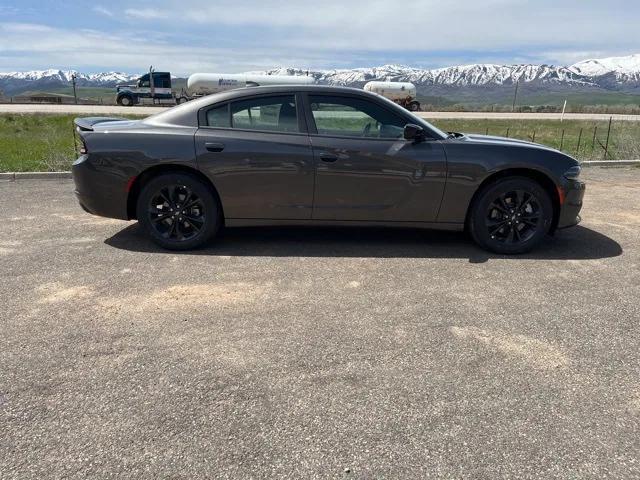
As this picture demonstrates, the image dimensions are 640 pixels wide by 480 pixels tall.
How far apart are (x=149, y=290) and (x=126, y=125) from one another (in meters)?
1.92

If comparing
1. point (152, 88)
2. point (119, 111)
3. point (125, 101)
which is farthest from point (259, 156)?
point (152, 88)

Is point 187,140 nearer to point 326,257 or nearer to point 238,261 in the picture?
point 238,261

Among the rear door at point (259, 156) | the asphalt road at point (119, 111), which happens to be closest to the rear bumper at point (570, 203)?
the rear door at point (259, 156)

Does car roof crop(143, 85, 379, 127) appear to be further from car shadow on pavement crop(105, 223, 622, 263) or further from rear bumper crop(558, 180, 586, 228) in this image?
rear bumper crop(558, 180, 586, 228)

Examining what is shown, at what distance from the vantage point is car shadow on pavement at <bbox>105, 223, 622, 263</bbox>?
186 inches

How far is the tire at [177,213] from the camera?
459cm

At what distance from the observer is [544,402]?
2.48 meters

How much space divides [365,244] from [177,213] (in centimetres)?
191

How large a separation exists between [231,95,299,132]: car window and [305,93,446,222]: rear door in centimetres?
18

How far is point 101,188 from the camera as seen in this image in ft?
15.1

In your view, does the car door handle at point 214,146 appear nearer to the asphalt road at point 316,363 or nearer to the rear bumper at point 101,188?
the rear bumper at point 101,188

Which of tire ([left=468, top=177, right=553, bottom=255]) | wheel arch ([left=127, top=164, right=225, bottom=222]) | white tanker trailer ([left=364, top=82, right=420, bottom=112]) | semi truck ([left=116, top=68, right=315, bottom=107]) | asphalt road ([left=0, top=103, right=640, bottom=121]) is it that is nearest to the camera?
wheel arch ([left=127, top=164, right=225, bottom=222])

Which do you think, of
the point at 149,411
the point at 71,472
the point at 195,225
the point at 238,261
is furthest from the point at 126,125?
the point at 71,472

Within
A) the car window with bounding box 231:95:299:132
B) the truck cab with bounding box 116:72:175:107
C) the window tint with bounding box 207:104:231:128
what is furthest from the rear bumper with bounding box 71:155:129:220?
the truck cab with bounding box 116:72:175:107
